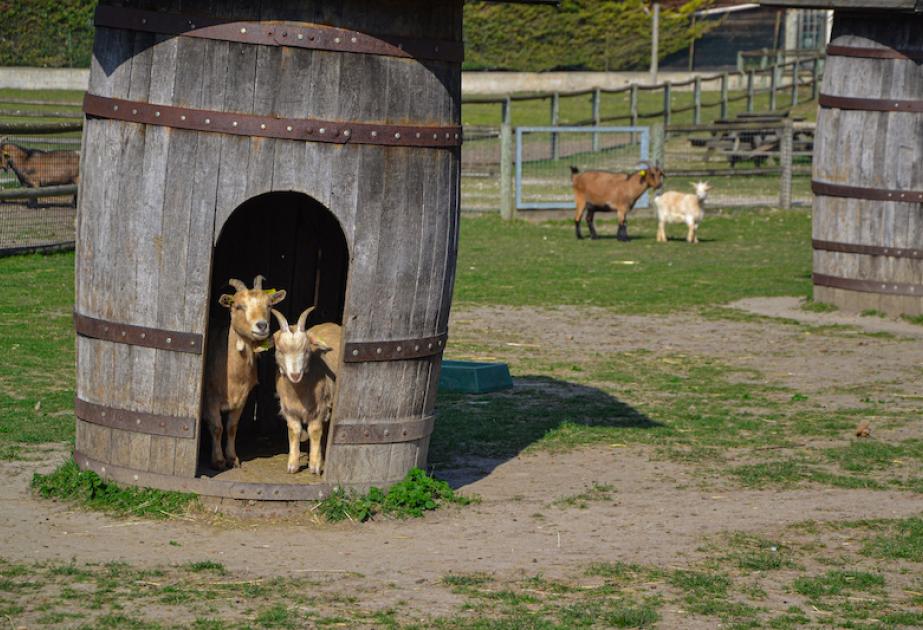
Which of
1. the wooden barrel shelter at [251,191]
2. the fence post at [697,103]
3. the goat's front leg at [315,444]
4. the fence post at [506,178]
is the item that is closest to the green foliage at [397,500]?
the wooden barrel shelter at [251,191]

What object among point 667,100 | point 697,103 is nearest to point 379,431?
point 667,100

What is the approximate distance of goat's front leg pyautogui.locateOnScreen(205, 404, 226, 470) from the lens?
7914mm

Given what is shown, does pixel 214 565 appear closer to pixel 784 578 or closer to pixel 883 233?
pixel 784 578

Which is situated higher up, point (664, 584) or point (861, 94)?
point (861, 94)

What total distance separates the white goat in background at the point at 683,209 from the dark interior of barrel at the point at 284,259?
12962mm

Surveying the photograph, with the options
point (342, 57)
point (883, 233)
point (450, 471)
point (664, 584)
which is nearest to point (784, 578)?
point (664, 584)

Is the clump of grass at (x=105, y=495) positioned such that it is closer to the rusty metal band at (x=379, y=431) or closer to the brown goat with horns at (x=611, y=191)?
the rusty metal band at (x=379, y=431)

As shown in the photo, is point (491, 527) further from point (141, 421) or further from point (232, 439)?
point (141, 421)

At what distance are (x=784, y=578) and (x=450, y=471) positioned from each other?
2.45m

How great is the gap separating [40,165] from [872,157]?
11.0m

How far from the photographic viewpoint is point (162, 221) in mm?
7199

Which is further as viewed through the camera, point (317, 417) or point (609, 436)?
point (609, 436)

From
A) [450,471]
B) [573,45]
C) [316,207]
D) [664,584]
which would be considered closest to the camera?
[664,584]

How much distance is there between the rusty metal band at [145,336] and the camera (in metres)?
7.29
